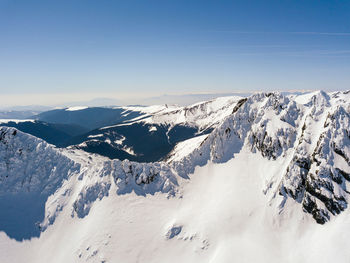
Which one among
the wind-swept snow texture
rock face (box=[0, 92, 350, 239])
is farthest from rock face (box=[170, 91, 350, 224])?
the wind-swept snow texture

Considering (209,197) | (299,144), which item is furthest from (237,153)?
(299,144)

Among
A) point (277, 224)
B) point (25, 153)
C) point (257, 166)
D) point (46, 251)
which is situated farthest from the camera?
point (25, 153)

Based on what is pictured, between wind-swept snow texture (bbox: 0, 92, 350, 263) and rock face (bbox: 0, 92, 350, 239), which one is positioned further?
rock face (bbox: 0, 92, 350, 239)

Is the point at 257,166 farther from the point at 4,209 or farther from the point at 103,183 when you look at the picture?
the point at 4,209

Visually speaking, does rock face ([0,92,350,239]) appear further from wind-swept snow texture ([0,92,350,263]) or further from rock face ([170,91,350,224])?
wind-swept snow texture ([0,92,350,263])

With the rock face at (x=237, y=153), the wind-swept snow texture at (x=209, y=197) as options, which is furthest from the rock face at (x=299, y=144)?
the wind-swept snow texture at (x=209, y=197)

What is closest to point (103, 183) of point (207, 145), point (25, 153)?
point (25, 153)

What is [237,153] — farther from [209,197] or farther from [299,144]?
[299,144]

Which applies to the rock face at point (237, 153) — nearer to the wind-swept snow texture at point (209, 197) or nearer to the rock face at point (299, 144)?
the rock face at point (299, 144)
